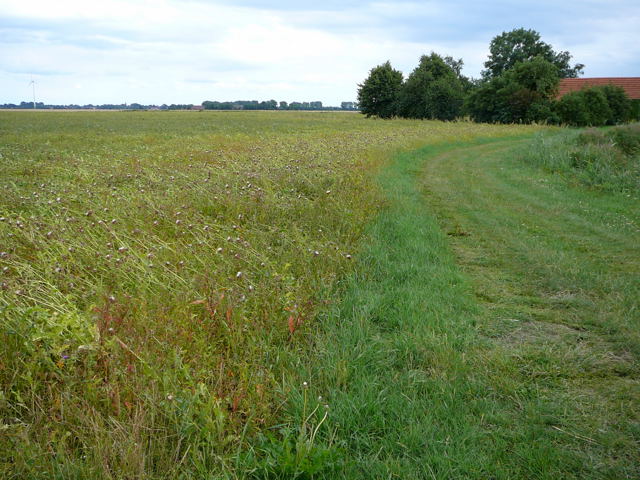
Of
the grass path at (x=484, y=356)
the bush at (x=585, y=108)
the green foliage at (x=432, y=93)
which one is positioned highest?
the green foliage at (x=432, y=93)

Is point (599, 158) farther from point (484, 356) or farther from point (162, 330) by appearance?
point (162, 330)

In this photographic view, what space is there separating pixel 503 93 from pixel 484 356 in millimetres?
46583

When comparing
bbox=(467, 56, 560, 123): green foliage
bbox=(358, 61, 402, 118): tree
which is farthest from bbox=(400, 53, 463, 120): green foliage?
bbox=(467, 56, 560, 123): green foliage

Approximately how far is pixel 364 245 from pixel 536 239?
9.01ft

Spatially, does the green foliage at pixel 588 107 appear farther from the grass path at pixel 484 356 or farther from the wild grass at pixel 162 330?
the wild grass at pixel 162 330

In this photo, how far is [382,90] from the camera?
6372 centimetres

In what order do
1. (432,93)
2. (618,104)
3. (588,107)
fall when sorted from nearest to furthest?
(588,107)
(618,104)
(432,93)

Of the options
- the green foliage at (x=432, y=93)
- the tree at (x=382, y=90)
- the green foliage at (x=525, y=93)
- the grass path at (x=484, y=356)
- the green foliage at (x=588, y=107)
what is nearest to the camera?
the grass path at (x=484, y=356)

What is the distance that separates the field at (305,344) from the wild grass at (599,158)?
484 centimetres

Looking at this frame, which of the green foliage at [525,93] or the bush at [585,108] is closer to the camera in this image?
the bush at [585,108]

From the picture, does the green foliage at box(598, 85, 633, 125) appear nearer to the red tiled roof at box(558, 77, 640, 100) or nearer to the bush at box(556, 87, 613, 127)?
the bush at box(556, 87, 613, 127)

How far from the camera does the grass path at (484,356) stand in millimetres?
2816

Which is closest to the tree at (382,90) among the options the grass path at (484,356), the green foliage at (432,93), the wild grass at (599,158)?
the green foliage at (432,93)

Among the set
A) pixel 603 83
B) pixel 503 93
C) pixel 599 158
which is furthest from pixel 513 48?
pixel 599 158
